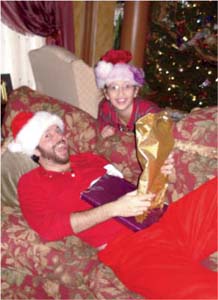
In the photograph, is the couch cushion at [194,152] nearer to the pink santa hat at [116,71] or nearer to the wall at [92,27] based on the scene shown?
the pink santa hat at [116,71]

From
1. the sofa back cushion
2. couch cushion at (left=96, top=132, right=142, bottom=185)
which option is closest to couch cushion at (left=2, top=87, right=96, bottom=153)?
couch cushion at (left=96, top=132, right=142, bottom=185)

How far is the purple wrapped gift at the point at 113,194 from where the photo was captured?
6.19 feet

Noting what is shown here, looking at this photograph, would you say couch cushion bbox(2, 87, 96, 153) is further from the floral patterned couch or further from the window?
the window

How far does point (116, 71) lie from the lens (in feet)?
8.72

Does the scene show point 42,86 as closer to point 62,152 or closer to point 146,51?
point 146,51

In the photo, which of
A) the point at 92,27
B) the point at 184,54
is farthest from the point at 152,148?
the point at 92,27

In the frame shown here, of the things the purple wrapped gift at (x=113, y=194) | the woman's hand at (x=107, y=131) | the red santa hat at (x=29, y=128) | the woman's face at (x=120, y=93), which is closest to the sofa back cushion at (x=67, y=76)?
the woman's face at (x=120, y=93)

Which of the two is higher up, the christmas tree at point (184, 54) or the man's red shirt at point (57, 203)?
the christmas tree at point (184, 54)

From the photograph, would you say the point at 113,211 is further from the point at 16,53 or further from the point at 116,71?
the point at 16,53

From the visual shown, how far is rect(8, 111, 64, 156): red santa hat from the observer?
2078 mm

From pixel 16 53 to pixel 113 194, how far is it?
2.59 metres

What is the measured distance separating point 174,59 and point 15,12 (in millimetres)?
1725

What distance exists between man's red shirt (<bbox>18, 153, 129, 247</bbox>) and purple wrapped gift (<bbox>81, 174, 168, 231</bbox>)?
0.08m

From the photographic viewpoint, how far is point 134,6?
4.63 metres
